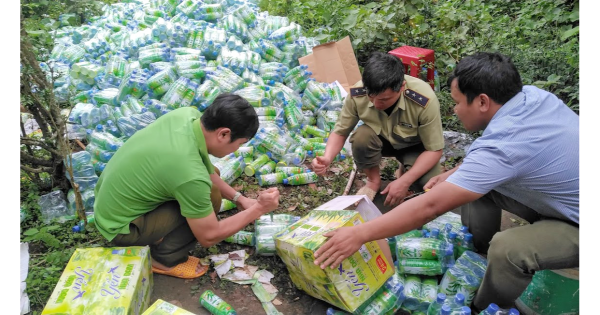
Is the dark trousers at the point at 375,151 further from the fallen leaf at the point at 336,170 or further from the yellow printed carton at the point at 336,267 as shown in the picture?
the yellow printed carton at the point at 336,267

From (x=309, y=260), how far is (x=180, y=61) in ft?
11.8

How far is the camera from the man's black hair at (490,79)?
8.12ft

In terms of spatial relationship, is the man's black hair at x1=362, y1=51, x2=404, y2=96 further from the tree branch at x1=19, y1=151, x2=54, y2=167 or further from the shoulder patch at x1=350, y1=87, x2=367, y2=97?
the tree branch at x1=19, y1=151, x2=54, y2=167

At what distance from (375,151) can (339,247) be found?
5.64 ft

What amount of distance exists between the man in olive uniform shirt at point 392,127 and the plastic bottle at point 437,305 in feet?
3.85

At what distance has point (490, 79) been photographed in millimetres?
2479

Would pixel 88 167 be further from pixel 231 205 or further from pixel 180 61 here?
pixel 180 61

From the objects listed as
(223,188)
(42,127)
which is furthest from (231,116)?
(42,127)

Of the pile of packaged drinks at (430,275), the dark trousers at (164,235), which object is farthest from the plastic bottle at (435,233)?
the dark trousers at (164,235)

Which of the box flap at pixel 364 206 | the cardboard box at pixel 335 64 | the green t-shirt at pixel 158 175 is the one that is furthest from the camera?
the cardboard box at pixel 335 64

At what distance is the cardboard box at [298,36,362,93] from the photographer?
19.6 ft

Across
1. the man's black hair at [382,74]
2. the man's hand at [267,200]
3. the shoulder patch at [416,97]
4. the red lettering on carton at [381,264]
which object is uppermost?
the man's black hair at [382,74]

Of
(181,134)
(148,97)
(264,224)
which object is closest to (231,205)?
(264,224)

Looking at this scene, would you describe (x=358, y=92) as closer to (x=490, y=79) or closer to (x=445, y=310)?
(x=490, y=79)
